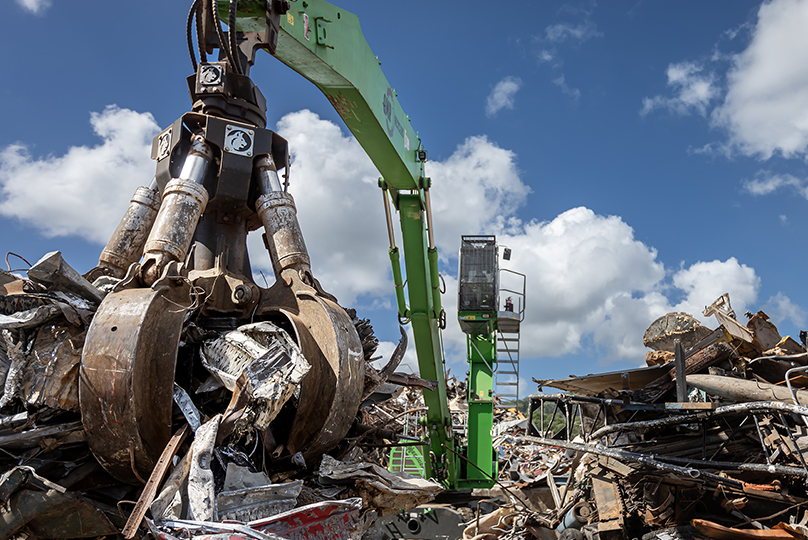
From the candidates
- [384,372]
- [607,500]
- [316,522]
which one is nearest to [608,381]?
[607,500]

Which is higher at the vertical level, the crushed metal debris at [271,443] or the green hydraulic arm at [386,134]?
the green hydraulic arm at [386,134]

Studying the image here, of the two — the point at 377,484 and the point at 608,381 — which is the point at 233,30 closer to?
the point at 377,484

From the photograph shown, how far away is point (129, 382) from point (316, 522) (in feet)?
5.10

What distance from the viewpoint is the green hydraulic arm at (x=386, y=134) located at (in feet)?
20.6

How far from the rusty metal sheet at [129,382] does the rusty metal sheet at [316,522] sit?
1.14m

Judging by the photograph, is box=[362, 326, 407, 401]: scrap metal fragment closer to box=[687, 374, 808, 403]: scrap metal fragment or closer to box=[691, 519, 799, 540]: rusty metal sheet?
box=[687, 374, 808, 403]: scrap metal fragment

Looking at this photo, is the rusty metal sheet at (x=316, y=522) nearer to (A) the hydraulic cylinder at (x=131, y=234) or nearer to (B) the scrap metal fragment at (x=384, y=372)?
(B) the scrap metal fragment at (x=384, y=372)

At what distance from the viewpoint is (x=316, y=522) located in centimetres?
377

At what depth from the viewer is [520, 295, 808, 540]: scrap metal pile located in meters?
8.07

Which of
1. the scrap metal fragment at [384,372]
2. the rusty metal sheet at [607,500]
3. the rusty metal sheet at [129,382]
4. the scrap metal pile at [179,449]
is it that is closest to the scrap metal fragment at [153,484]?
the scrap metal pile at [179,449]

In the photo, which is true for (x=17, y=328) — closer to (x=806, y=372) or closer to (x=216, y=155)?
(x=216, y=155)

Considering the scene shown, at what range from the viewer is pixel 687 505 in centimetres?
951

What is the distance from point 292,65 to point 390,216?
12.8ft

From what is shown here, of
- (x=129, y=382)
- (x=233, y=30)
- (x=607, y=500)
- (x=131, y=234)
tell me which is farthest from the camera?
(x=607, y=500)
